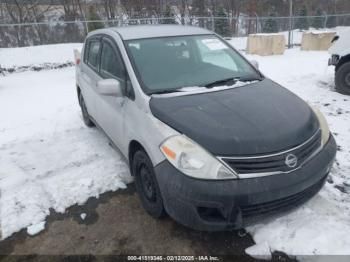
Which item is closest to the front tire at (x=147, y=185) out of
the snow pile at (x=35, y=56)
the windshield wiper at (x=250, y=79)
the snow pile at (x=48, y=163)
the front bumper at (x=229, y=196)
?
the front bumper at (x=229, y=196)

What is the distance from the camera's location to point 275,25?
2061 centimetres

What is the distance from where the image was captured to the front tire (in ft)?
9.19

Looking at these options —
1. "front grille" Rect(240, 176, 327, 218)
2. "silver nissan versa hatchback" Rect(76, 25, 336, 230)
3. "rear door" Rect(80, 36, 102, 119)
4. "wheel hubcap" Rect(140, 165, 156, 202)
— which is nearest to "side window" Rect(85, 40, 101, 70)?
"rear door" Rect(80, 36, 102, 119)

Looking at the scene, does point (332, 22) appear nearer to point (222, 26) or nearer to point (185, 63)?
point (222, 26)

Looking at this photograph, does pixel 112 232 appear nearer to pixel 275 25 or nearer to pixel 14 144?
pixel 14 144

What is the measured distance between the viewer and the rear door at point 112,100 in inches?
132

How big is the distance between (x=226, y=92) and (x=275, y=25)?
1979 cm

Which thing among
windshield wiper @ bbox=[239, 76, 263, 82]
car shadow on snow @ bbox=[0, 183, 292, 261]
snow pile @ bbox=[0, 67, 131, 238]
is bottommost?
car shadow on snow @ bbox=[0, 183, 292, 261]

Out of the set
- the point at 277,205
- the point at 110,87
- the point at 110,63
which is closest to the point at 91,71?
the point at 110,63

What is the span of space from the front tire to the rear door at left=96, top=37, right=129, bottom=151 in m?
0.48

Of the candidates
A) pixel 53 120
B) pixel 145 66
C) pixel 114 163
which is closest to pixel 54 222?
pixel 114 163

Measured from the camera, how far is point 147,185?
301 cm

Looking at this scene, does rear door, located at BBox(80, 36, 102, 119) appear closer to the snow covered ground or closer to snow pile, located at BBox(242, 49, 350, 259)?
the snow covered ground

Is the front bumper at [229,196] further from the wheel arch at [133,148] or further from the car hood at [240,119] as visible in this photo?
the wheel arch at [133,148]
